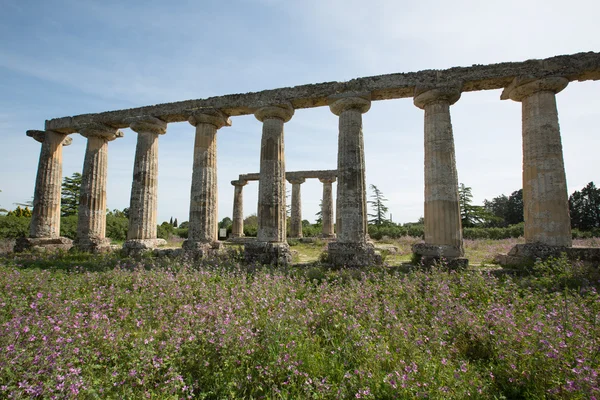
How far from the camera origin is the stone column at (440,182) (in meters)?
9.19

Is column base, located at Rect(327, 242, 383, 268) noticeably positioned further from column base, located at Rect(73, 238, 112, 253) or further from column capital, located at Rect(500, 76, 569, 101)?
column base, located at Rect(73, 238, 112, 253)

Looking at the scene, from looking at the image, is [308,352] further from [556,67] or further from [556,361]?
[556,67]

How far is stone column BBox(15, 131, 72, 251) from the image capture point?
44.8 ft

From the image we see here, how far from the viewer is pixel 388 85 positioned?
1012cm

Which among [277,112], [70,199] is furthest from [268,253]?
[70,199]

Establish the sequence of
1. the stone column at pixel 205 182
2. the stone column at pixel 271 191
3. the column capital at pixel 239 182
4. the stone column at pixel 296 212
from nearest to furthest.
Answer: the stone column at pixel 271 191
the stone column at pixel 205 182
the stone column at pixel 296 212
the column capital at pixel 239 182

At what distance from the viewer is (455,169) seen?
9578mm

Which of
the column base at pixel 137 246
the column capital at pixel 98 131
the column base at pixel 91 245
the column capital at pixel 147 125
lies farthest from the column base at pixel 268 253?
the column capital at pixel 98 131

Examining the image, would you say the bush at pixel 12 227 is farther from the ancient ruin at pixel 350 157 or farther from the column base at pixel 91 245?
the column base at pixel 91 245

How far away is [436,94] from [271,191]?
6.61m

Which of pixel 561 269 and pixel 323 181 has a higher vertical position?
pixel 323 181

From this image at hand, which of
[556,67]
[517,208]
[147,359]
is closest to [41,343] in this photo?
[147,359]

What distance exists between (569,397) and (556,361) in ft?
1.31

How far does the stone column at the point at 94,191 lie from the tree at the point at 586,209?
39076 mm
